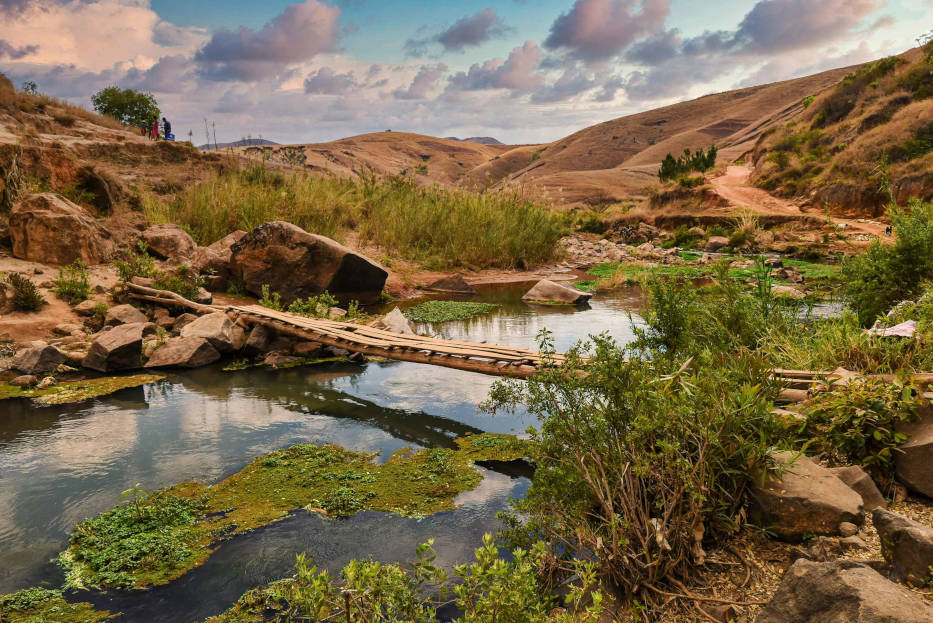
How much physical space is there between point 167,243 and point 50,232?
166 centimetres

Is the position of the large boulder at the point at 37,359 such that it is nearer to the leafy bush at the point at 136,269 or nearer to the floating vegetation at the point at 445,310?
the leafy bush at the point at 136,269

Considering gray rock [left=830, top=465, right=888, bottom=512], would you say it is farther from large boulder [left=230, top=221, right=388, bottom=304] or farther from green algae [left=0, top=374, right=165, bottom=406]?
large boulder [left=230, top=221, right=388, bottom=304]

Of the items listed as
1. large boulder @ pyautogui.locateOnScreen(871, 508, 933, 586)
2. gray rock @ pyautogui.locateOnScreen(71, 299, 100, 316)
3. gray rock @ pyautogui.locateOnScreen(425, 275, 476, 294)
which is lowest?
large boulder @ pyautogui.locateOnScreen(871, 508, 933, 586)

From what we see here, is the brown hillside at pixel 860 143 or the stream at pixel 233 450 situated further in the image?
the brown hillside at pixel 860 143

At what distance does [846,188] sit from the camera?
1859cm

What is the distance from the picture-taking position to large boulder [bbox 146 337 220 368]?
6.40m

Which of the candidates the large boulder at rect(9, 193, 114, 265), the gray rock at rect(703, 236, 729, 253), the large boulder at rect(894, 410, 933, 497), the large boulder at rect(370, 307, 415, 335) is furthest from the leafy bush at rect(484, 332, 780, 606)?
the gray rock at rect(703, 236, 729, 253)

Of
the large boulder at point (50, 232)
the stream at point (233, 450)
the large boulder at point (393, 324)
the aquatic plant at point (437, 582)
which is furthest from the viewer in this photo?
the large boulder at point (50, 232)

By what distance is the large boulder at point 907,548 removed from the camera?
1646 millimetres

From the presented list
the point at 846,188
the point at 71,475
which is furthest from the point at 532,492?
the point at 846,188

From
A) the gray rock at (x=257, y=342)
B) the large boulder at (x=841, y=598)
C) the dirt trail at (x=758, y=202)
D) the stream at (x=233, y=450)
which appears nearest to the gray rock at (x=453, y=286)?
the stream at (x=233, y=450)

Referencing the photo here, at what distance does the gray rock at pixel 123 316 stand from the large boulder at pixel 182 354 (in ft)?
3.19

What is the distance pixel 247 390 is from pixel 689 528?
15.6 feet

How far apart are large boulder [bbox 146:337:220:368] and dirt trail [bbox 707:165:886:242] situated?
14930 mm
